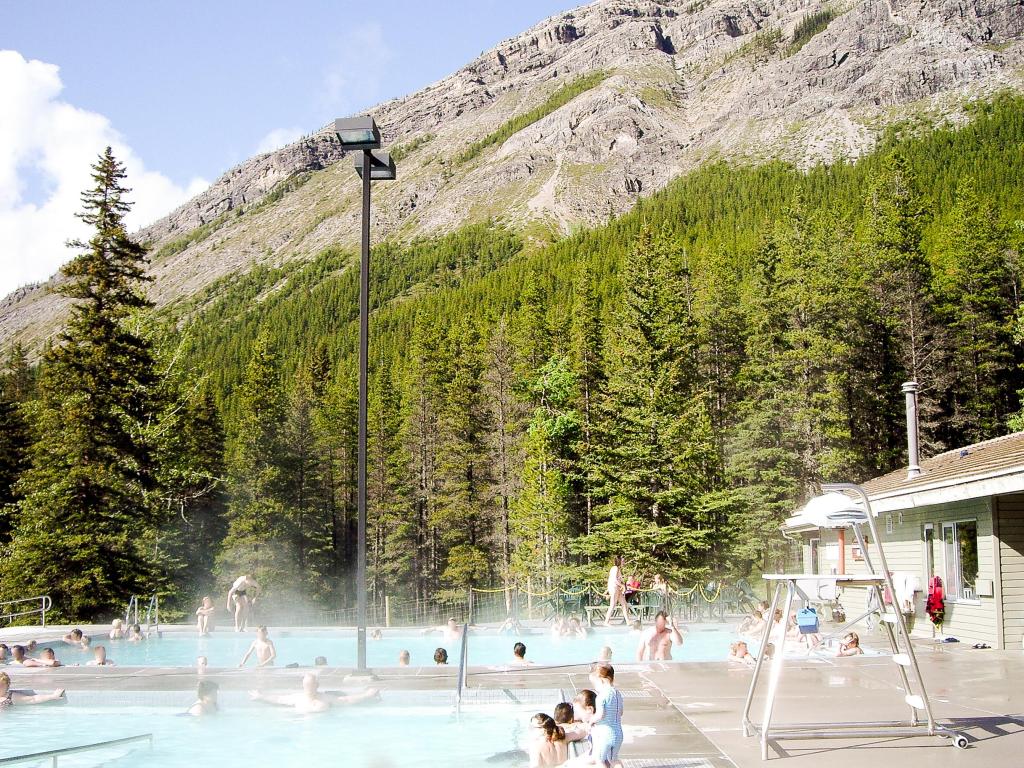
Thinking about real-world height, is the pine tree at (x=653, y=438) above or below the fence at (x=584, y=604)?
above

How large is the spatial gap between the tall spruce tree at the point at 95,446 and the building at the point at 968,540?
22.5 metres

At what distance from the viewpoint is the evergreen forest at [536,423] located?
27.8 m

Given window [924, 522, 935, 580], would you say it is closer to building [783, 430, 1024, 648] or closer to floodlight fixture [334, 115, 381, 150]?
building [783, 430, 1024, 648]

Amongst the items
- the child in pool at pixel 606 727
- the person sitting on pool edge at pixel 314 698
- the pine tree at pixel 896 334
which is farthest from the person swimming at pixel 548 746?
the pine tree at pixel 896 334

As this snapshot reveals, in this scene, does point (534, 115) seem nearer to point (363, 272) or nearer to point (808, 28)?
point (808, 28)

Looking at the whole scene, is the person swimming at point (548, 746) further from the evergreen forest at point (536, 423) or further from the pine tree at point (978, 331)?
the pine tree at point (978, 331)

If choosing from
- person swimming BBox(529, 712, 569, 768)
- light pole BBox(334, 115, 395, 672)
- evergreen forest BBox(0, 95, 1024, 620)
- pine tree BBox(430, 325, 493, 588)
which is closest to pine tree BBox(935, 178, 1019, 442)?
evergreen forest BBox(0, 95, 1024, 620)

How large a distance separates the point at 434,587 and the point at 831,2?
193188 mm

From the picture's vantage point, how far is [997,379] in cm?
3794

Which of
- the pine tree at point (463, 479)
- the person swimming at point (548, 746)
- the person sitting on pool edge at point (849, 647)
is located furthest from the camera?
the pine tree at point (463, 479)

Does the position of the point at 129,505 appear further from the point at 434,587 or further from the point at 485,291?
the point at 485,291

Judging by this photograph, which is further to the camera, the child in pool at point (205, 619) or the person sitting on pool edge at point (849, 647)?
the child in pool at point (205, 619)

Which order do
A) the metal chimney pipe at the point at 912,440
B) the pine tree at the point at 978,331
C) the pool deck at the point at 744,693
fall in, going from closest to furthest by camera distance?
the pool deck at the point at 744,693
the metal chimney pipe at the point at 912,440
the pine tree at the point at 978,331

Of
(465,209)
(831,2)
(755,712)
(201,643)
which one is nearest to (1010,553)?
(755,712)
